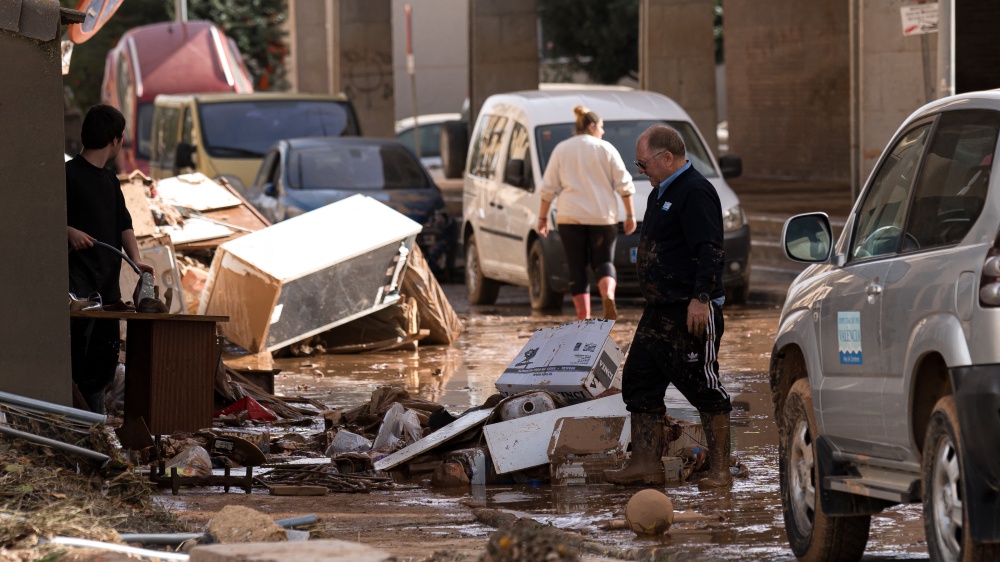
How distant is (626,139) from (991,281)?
12.2m

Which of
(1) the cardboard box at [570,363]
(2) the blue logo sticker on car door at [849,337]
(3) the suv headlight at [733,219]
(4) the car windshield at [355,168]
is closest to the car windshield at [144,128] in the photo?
(4) the car windshield at [355,168]

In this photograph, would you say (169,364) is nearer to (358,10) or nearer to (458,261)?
(458,261)

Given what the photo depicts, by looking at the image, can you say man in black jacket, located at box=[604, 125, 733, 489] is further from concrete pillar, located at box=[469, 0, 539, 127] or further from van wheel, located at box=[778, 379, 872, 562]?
concrete pillar, located at box=[469, 0, 539, 127]

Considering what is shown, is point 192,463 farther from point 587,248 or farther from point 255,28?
point 255,28

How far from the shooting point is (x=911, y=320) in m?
5.70

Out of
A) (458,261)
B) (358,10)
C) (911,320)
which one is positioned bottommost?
(458,261)

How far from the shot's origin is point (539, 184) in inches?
669

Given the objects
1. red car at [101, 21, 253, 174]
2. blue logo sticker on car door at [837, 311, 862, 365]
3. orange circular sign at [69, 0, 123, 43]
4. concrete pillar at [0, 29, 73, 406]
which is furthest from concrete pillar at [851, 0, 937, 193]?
blue logo sticker on car door at [837, 311, 862, 365]

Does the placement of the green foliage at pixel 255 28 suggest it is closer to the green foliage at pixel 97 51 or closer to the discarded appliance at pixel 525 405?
the green foliage at pixel 97 51

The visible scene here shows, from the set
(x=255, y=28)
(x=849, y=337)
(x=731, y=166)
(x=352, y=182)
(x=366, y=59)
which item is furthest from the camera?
(x=255, y=28)

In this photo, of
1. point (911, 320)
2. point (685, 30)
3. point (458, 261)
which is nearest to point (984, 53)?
point (685, 30)

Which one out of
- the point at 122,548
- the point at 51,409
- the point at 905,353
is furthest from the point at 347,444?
the point at 905,353

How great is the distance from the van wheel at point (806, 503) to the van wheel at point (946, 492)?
89 centimetres

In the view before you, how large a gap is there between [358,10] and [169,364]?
1215 inches
